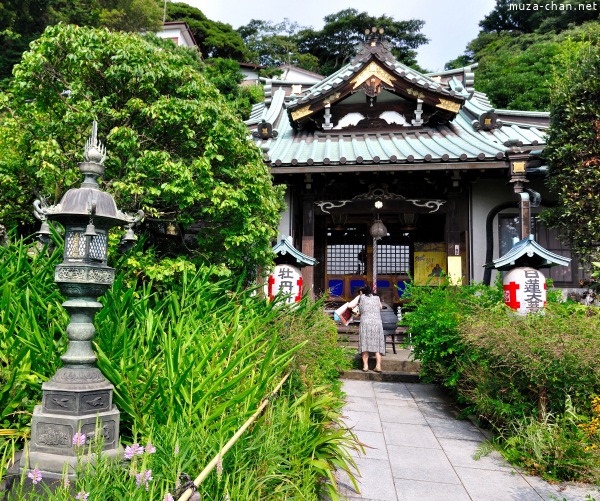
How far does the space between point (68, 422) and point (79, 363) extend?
13.5 inches

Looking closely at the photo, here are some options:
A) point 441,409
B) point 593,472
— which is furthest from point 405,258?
point 593,472

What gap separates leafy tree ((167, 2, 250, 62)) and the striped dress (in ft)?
125

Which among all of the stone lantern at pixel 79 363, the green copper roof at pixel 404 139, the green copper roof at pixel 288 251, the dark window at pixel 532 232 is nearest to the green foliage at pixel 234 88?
the green copper roof at pixel 404 139

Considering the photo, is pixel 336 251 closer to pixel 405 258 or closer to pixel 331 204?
pixel 405 258

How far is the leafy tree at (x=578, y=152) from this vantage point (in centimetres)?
732

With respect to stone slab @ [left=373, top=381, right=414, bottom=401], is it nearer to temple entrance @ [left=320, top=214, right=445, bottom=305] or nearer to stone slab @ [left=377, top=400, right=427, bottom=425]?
stone slab @ [left=377, top=400, right=427, bottom=425]

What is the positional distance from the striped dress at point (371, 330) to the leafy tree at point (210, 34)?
125 feet

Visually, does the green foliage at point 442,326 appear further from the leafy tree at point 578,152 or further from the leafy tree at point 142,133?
the leafy tree at point 142,133

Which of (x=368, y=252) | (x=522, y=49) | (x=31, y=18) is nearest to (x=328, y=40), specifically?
(x=522, y=49)

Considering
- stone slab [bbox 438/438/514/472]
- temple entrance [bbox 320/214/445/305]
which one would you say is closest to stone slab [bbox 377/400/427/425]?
stone slab [bbox 438/438/514/472]

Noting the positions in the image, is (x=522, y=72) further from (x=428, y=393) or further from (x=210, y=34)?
(x=210, y=34)

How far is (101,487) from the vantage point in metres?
1.94

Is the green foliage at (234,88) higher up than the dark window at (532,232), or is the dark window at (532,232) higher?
the green foliage at (234,88)

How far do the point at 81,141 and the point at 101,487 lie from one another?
5.17 meters
